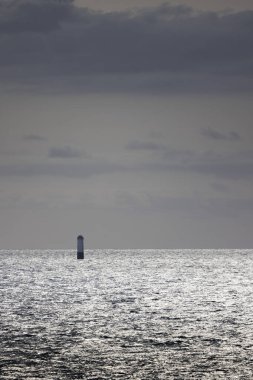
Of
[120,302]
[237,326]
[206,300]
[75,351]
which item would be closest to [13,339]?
[75,351]

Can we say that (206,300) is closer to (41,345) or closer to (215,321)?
(215,321)

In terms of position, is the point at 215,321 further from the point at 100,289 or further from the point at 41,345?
the point at 100,289

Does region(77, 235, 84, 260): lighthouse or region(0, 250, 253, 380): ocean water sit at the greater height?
region(77, 235, 84, 260): lighthouse

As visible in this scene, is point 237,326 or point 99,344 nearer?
point 99,344

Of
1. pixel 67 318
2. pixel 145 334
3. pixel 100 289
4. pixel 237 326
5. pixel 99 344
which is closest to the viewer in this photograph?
pixel 99 344

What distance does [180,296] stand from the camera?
8469cm

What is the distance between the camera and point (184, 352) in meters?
40.1

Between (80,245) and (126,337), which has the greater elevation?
(80,245)

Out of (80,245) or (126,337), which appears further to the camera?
(80,245)

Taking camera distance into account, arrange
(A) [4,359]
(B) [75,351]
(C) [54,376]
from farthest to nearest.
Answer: (B) [75,351] < (A) [4,359] < (C) [54,376]

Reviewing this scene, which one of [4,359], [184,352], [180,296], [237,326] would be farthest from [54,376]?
[180,296]

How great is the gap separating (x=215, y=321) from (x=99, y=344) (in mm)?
14690

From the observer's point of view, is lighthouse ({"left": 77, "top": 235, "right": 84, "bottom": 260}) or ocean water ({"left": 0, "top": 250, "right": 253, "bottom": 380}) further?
lighthouse ({"left": 77, "top": 235, "right": 84, "bottom": 260})

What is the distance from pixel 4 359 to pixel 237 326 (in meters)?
19.3
